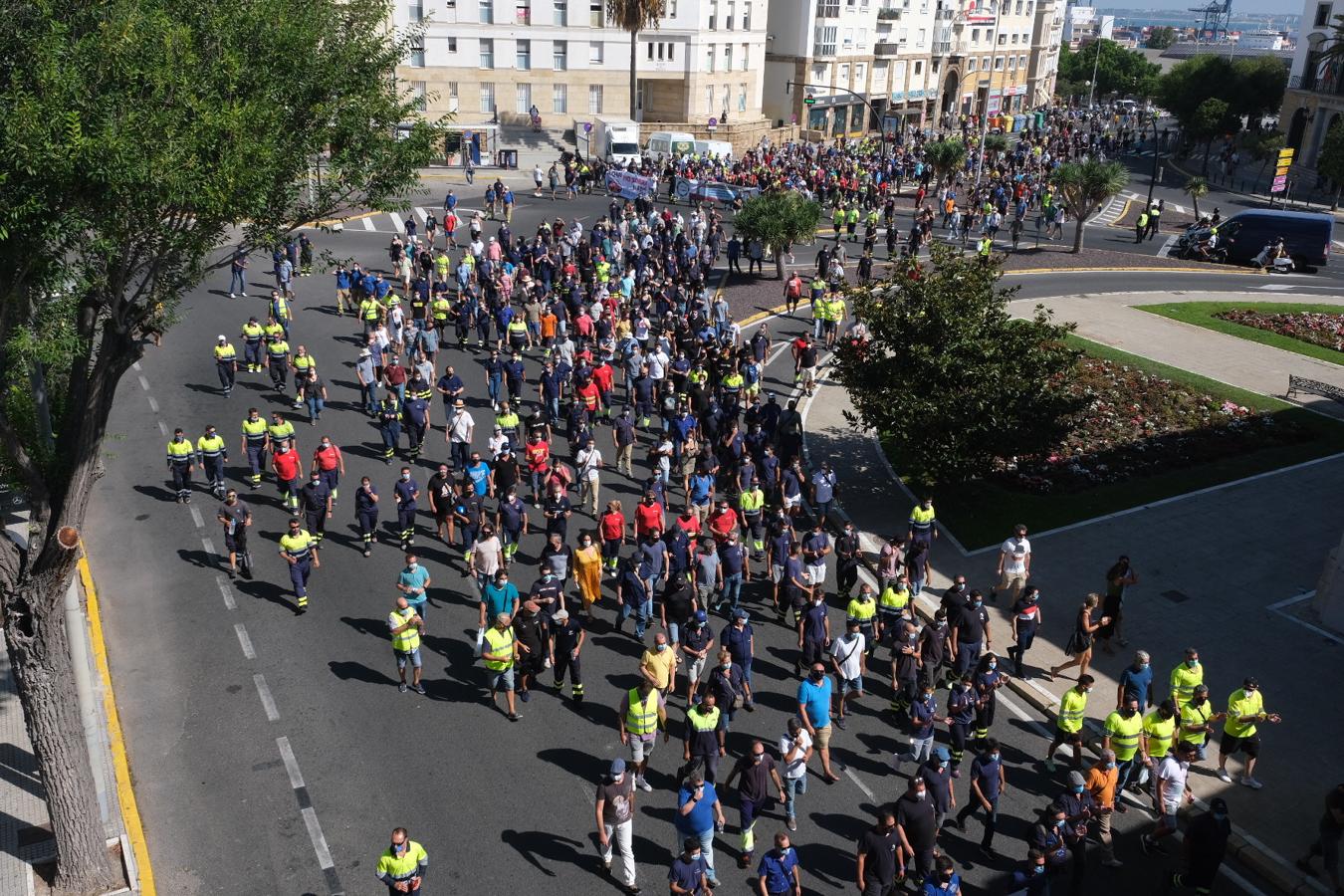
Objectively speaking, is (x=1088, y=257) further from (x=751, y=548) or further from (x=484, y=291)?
(x=751, y=548)

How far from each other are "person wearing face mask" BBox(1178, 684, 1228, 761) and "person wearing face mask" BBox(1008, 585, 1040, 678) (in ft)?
8.00

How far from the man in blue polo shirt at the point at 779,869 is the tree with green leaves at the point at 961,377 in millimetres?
10970

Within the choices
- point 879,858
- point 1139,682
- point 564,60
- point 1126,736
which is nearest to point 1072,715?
point 1126,736

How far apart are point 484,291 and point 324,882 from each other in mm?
20037

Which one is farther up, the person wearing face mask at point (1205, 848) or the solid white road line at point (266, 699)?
the person wearing face mask at point (1205, 848)

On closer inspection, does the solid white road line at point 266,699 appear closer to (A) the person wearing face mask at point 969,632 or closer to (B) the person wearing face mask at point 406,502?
(B) the person wearing face mask at point 406,502

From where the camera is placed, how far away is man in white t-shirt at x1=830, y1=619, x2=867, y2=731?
14.3m

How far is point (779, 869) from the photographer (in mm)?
10281

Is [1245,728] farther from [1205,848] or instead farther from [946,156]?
[946,156]

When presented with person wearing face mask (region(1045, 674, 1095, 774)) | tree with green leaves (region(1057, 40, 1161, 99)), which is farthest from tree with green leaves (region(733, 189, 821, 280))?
tree with green leaves (region(1057, 40, 1161, 99))

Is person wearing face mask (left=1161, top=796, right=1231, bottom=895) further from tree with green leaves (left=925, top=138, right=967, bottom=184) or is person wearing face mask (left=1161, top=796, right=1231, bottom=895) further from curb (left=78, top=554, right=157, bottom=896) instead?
tree with green leaves (left=925, top=138, right=967, bottom=184)

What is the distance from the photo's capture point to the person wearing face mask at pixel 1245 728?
43.9 ft

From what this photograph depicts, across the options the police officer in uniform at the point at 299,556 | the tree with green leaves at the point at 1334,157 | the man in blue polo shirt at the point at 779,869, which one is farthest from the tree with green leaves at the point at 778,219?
the tree with green leaves at the point at 1334,157

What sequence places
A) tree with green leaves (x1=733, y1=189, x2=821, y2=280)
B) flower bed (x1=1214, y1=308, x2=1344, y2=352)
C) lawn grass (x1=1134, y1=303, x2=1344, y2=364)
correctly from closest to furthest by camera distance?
lawn grass (x1=1134, y1=303, x2=1344, y2=364) → flower bed (x1=1214, y1=308, x2=1344, y2=352) → tree with green leaves (x1=733, y1=189, x2=821, y2=280)
